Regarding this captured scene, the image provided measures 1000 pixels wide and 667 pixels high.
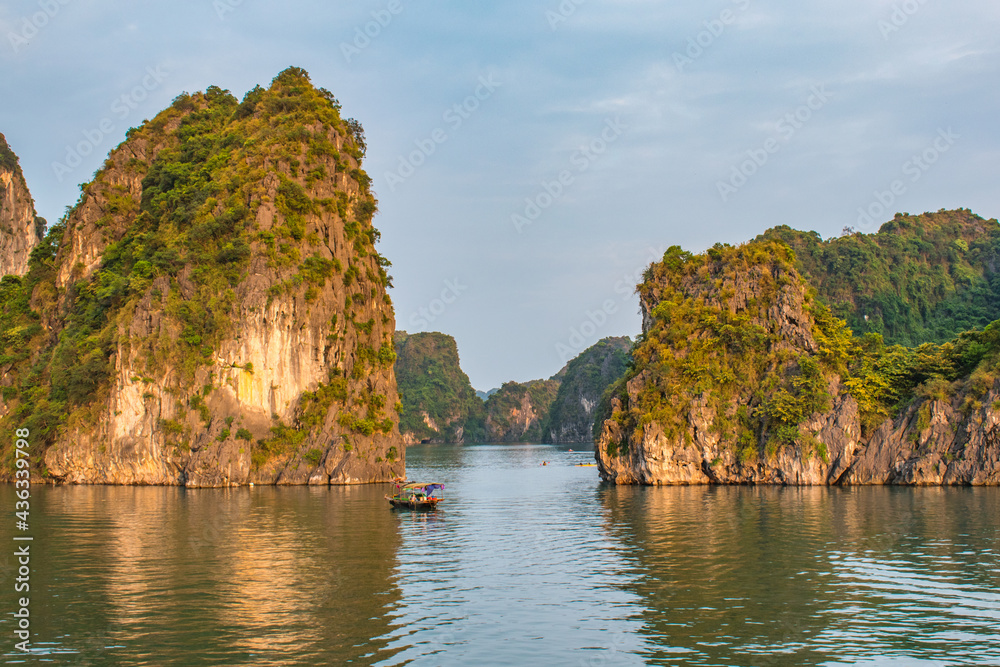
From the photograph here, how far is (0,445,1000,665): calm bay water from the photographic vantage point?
53.7 feet

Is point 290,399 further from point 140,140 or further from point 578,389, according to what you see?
point 578,389

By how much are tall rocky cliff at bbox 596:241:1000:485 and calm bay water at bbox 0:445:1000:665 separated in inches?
333

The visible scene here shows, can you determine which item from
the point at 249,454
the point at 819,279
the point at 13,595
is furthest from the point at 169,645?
the point at 819,279

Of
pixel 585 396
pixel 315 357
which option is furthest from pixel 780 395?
pixel 585 396

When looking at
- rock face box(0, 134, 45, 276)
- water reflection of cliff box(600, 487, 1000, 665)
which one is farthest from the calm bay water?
rock face box(0, 134, 45, 276)

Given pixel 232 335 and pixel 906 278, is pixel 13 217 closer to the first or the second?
pixel 232 335

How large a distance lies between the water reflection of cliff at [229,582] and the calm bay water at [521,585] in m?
0.09

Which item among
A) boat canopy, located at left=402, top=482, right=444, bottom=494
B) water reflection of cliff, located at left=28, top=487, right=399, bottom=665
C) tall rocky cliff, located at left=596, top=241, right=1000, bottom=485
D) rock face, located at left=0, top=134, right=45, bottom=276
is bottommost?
water reflection of cliff, located at left=28, top=487, right=399, bottom=665

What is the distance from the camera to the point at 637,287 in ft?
203

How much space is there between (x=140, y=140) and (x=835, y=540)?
69806 mm

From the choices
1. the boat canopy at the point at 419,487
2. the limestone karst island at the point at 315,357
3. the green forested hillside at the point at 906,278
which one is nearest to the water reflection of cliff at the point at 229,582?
the boat canopy at the point at 419,487

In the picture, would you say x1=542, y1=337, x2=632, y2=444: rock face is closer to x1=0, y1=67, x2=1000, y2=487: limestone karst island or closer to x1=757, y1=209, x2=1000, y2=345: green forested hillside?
x1=757, y1=209, x2=1000, y2=345: green forested hillside

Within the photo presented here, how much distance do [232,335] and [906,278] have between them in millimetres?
87247

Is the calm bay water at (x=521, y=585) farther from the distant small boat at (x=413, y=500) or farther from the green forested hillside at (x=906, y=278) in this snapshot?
the green forested hillside at (x=906, y=278)
